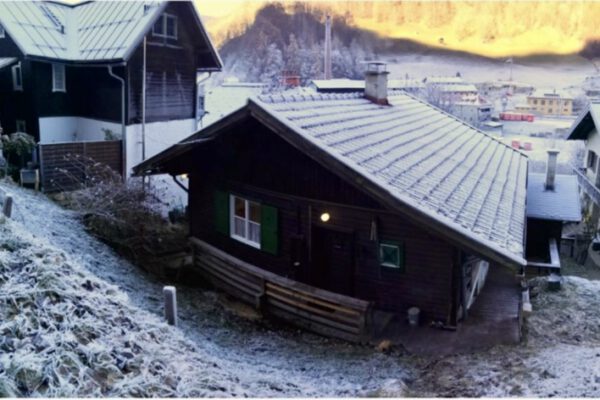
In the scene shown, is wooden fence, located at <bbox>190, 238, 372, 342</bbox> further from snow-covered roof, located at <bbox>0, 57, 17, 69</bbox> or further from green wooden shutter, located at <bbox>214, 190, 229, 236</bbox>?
snow-covered roof, located at <bbox>0, 57, 17, 69</bbox>

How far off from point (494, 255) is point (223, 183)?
652cm

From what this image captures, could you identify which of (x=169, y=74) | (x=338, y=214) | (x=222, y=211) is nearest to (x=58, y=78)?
(x=169, y=74)

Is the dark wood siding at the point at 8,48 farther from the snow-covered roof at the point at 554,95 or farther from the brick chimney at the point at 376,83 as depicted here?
the snow-covered roof at the point at 554,95

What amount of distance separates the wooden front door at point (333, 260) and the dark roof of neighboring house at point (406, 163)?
1.61 m

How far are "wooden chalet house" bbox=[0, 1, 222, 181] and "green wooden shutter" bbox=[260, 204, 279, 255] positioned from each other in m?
8.86

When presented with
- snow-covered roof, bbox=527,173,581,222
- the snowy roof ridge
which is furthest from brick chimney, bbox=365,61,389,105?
snow-covered roof, bbox=527,173,581,222

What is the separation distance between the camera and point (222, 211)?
12.5 metres

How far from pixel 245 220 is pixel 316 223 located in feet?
7.57

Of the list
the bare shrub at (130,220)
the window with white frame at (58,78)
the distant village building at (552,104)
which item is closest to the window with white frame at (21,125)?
the window with white frame at (58,78)

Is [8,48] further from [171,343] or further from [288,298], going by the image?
[171,343]

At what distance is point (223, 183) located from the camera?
12.3 meters

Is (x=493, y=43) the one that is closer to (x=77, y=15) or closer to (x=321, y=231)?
(x=77, y=15)

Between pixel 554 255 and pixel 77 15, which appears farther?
pixel 77 15

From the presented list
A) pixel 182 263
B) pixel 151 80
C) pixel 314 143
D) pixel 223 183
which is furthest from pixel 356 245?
pixel 151 80
